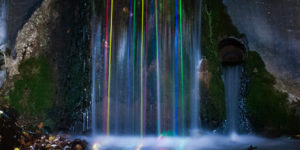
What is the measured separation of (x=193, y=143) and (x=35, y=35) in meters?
4.83

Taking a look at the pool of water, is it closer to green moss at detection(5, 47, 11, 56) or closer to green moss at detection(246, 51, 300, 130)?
green moss at detection(246, 51, 300, 130)

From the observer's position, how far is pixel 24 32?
7.51 metres

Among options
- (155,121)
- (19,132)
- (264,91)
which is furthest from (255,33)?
(19,132)

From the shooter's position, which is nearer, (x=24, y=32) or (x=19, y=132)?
(x=19, y=132)

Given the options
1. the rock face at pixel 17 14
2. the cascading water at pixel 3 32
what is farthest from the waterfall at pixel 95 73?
the cascading water at pixel 3 32

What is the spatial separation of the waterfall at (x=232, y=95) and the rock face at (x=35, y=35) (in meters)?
4.73

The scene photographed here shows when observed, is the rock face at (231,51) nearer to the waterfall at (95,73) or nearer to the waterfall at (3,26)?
the waterfall at (95,73)

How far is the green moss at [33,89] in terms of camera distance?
709 cm

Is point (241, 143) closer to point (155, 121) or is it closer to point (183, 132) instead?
point (183, 132)

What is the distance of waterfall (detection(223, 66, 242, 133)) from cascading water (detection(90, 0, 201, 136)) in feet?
2.67

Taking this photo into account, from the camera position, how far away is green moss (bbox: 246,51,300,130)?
6.93 metres

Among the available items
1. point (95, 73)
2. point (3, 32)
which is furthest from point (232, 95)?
point (3, 32)

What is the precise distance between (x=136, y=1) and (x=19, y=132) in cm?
416

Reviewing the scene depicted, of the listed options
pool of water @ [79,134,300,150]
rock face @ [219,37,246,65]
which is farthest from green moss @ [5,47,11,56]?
rock face @ [219,37,246,65]
